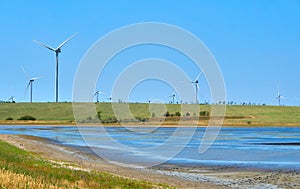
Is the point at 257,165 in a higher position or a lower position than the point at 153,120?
lower

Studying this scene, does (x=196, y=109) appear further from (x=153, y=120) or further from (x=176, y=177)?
(x=176, y=177)

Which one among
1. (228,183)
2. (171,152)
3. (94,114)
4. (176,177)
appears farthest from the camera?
(94,114)

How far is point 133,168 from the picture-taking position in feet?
126

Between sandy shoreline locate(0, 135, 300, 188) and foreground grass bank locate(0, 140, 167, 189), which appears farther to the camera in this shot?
sandy shoreline locate(0, 135, 300, 188)

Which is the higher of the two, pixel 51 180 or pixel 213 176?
pixel 51 180

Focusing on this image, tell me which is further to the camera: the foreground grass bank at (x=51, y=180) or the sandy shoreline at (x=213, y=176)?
the sandy shoreline at (x=213, y=176)

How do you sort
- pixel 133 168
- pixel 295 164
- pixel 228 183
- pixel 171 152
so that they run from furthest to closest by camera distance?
1. pixel 171 152
2. pixel 295 164
3. pixel 133 168
4. pixel 228 183

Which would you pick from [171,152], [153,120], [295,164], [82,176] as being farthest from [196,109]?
[82,176]

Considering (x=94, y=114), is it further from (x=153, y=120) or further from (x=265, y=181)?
(x=265, y=181)

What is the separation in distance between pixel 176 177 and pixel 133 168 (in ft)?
20.6

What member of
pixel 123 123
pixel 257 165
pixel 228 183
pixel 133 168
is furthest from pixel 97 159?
pixel 123 123

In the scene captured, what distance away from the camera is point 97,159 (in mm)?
45625

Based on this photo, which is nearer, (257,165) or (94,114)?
(257,165)

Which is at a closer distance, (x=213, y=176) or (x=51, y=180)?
(x=51, y=180)
